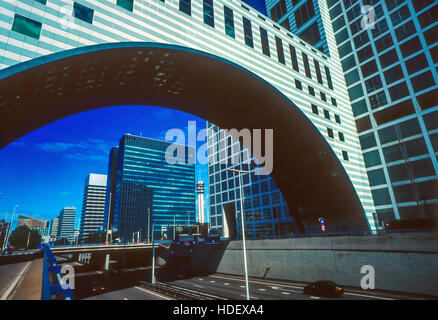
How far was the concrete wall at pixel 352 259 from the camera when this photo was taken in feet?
76.2

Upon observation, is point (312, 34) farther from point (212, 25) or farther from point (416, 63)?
point (212, 25)

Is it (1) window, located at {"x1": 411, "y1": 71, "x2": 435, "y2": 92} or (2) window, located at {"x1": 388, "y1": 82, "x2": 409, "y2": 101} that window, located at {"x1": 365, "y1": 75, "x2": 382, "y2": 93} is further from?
(1) window, located at {"x1": 411, "y1": 71, "x2": 435, "y2": 92}

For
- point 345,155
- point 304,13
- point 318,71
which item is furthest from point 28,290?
point 304,13

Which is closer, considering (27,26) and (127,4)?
(27,26)

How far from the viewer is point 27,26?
59.8 ft

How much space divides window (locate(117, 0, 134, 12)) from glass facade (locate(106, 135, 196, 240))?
142m

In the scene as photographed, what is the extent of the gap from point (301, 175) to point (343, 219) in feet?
34.0

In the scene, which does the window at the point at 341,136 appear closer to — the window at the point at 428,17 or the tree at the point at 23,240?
the window at the point at 428,17

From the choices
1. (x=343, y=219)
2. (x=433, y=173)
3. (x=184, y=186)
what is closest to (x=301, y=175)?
(x=343, y=219)

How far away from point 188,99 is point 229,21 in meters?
11.8

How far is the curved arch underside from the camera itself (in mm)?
21392

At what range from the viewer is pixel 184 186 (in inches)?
7269

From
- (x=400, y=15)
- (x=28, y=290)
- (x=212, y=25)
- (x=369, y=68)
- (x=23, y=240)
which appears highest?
(x=400, y=15)
